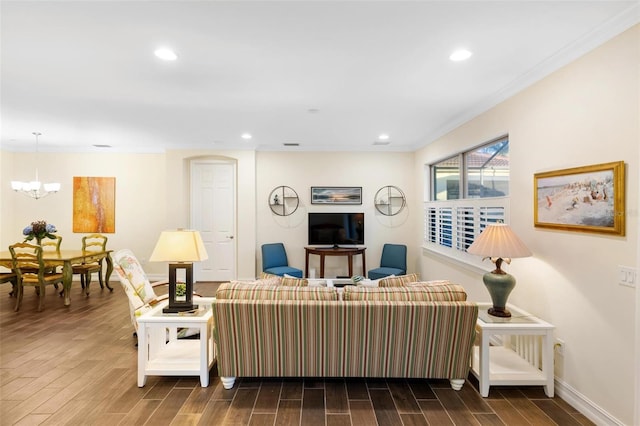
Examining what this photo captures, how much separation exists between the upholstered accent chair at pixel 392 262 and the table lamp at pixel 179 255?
3.15 metres

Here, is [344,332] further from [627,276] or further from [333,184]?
[333,184]

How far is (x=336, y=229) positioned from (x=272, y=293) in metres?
3.39

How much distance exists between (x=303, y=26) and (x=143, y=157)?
17.5ft

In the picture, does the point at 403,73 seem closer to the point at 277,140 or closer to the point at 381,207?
the point at 277,140

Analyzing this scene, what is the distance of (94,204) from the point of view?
6164 millimetres

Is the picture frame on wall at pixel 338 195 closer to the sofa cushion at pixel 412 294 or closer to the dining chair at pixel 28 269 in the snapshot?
the sofa cushion at pixel 412 294

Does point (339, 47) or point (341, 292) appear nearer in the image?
point (339, 47)

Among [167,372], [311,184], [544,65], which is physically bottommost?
[167,372]

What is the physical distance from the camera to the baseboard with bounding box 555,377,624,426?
2059mm

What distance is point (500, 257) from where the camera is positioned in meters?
2.59

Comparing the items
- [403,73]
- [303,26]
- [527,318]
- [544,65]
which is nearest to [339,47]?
[303,26]

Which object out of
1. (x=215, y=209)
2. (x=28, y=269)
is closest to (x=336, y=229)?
(x=215, y=209)

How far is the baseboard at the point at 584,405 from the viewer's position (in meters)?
2.06

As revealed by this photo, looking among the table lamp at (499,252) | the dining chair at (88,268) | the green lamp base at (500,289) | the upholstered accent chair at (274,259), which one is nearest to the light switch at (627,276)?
the table lamp at (499,252)
